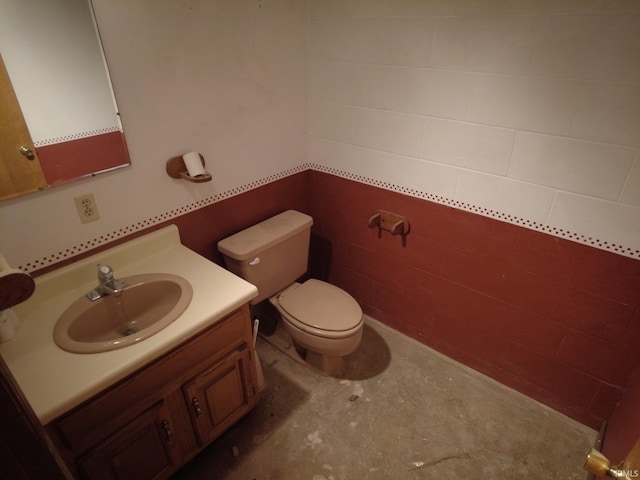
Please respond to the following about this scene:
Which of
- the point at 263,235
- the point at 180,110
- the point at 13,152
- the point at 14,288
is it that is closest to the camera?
the point at 14,288

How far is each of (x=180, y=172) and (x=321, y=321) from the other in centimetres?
90

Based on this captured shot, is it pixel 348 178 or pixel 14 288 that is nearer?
pixel 14 288

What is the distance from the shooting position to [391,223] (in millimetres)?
1937

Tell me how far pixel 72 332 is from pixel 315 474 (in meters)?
1.06

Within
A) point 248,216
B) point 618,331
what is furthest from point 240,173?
point 618,331

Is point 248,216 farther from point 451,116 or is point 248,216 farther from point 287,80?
point 451,116

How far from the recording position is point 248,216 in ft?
6.33

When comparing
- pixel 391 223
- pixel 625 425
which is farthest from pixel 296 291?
pixel 625 425

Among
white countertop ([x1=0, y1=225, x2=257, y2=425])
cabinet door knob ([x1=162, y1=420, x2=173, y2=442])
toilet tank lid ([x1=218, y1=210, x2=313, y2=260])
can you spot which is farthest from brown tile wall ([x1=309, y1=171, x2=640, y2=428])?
cabinet door knob ([x1=162, y1=420, x2=173, y2=442])

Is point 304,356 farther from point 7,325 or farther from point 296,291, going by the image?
point 7,325

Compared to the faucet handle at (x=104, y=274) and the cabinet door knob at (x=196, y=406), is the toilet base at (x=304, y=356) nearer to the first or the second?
the cabinet door knob at (x=196, y=406)

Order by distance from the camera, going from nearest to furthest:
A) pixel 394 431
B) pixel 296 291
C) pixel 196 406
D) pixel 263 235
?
pixel 196 406 → pixel 394 431 → pixel 263 235 → pixel 296 291

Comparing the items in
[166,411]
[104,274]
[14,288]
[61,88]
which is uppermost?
[61,88]

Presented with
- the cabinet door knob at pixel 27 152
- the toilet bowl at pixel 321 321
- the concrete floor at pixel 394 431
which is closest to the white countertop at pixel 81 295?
the cabinet door knob at pixel 27 152
